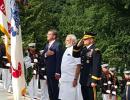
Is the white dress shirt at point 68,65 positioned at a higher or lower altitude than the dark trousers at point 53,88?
higher

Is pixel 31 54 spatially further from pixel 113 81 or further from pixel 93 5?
pixel 93 5

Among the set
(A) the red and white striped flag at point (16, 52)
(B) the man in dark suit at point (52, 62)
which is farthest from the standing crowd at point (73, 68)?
(A) the red and white striped flag at point (16, 52)

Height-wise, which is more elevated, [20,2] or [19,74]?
[20,2]

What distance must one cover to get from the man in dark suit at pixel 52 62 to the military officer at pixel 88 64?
2.19 feet

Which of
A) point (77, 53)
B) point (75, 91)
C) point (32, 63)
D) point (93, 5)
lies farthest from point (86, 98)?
point (93, 5)

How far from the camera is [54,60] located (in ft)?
36.9

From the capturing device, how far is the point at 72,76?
10570mm

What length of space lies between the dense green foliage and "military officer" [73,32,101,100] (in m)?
12.6

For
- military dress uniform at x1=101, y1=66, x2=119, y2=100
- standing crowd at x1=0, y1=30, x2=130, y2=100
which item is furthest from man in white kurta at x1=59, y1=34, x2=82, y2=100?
military dress uniform at x1=101, y1=66, x2=119, y2=100

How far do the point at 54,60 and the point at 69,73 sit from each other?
81 centimetres

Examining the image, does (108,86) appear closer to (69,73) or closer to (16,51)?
(69,73)

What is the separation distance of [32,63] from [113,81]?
2821 millimetres

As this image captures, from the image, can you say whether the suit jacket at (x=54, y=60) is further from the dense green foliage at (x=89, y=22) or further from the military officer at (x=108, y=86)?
the dense green foliage at (x=89, y=22)

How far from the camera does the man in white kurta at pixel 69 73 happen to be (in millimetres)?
10508
